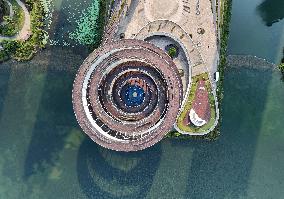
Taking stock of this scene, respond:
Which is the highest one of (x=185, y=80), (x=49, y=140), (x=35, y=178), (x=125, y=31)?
(x=125, y=31)

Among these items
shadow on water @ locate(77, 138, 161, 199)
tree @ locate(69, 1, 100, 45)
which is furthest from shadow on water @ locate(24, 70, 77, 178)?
tree @ locate(69, 1, 100, 45)

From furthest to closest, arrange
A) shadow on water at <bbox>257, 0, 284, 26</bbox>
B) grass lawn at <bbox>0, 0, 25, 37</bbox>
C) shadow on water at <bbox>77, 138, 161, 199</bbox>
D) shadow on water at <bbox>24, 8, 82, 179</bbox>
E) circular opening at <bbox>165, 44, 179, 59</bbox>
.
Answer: shadow on water at <bbox>257, 0, 284, 26</bbox>, grass lawn at <bbox>0, 0, 25, 37</bbox>, shadow on water at <bbox>24, 8, 82, 179</bbox>, shadow on water at <bbox>77, 138, 161, 199</bbox>, circular opening at <bbox>165, 44, 179, 59</bbox>

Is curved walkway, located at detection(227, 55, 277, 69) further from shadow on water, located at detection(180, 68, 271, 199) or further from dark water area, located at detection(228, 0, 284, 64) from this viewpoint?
shadow on water, located at detection(180, 68, 271, 199)

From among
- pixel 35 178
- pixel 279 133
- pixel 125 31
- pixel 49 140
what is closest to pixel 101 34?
pixel 125 31

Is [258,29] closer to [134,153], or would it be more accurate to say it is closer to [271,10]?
[271,10]

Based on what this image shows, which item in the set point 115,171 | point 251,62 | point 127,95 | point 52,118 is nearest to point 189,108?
point 127,95

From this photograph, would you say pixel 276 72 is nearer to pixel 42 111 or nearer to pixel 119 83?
pixel 119 83
